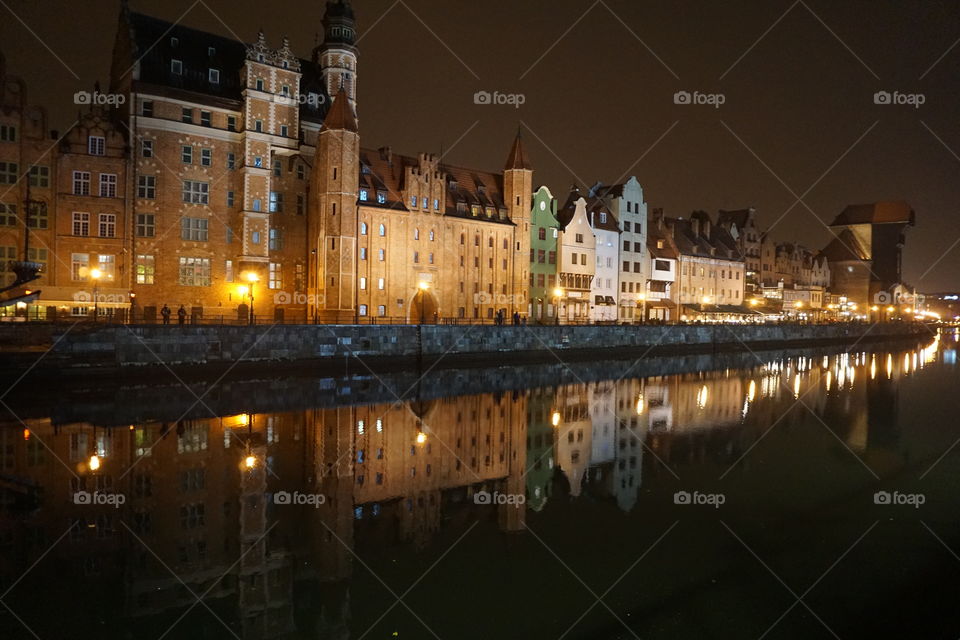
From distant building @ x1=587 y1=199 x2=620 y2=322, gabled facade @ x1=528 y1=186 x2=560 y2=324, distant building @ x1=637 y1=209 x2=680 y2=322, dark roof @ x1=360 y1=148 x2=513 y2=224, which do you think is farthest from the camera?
distant building @ x1=637 y1=209 x2=680 y2=322

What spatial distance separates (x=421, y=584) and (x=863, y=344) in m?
88.3

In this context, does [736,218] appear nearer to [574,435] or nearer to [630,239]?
[630,239]

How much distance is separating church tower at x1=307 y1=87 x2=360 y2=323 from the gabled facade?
20.2 metres

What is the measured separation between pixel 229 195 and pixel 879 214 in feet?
379

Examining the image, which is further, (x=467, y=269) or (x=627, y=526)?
(x=467, y=269)

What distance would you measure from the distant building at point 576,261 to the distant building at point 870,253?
70.2 metres

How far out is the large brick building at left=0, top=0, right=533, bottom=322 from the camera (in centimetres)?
4184

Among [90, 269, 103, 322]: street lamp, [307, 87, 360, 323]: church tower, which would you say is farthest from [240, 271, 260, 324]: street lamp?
[90, 269, 103, 322]: street lamp

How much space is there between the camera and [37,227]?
1622 inches

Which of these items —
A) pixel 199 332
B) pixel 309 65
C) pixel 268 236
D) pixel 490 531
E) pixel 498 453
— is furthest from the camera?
pixel 309 65

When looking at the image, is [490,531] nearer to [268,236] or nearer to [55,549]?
[55,549]

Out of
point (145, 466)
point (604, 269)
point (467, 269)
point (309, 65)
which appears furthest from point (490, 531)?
point (604, 269)

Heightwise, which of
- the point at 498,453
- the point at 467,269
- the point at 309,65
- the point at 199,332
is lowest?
the point at 498,453

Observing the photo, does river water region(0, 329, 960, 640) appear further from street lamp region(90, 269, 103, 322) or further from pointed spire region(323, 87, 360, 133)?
pointed spire region(323, 87, 360, 133)
